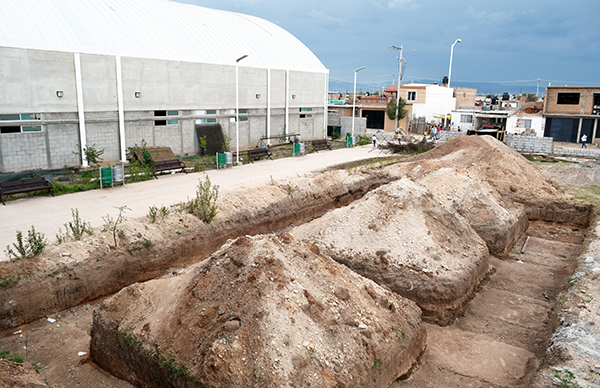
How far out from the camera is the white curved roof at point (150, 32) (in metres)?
19.3

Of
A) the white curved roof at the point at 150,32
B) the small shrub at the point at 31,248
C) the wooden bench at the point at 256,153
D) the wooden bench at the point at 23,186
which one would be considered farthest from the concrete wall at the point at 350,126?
the small shrub at the point at 31,248

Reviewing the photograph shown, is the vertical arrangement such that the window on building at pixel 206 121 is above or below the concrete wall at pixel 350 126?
above

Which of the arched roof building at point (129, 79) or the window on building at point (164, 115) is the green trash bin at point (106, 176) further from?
the window on building at point (164, 115)

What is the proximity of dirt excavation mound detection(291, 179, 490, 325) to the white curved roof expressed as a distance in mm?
14841

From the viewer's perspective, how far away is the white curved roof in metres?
19.3

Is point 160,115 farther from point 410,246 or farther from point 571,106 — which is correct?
point 571,106

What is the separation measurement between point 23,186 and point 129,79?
8916mm

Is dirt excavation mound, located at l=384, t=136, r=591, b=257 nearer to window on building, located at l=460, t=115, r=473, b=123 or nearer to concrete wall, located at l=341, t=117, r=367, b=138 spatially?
concrete wall, located at l=341, t=117, r=367, b=138

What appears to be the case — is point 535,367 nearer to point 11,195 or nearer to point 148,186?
point 148,186

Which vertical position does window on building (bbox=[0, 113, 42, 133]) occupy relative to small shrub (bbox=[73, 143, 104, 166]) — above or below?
above

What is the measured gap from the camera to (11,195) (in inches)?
596

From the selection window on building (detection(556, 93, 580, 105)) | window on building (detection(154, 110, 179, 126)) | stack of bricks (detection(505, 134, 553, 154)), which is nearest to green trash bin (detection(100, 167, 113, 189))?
window on building (detection(154, 110, 179, 126))

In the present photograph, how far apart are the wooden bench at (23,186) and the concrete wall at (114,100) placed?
3.99 m

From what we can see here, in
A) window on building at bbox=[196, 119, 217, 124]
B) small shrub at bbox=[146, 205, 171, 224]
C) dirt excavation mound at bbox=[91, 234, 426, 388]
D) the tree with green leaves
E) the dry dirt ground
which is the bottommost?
the dry dirt ground
